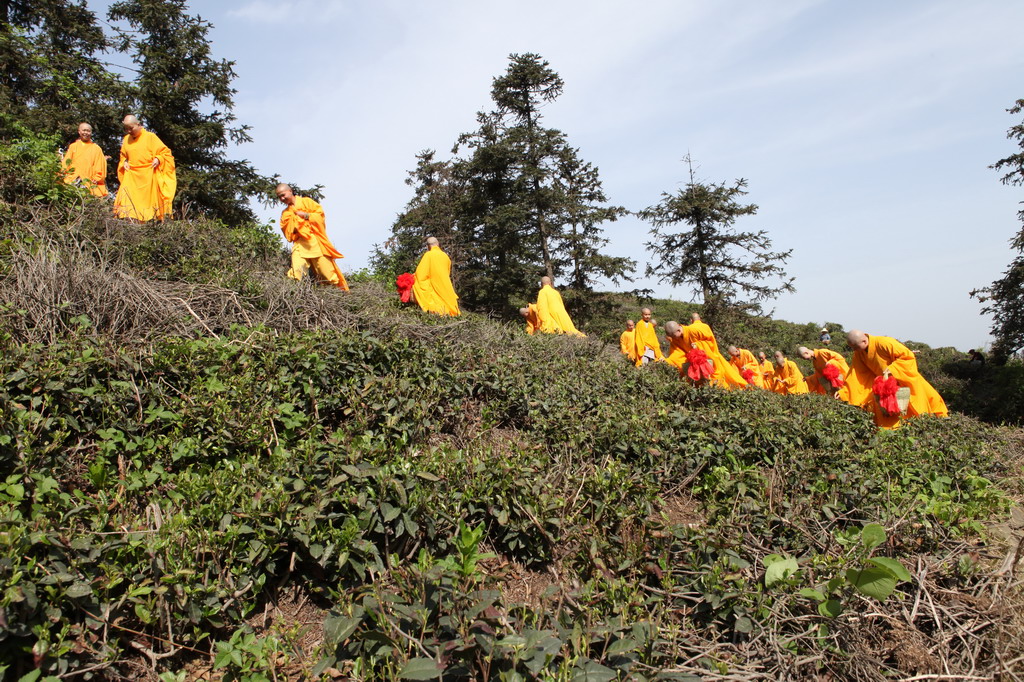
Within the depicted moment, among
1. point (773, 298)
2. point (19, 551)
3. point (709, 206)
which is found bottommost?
point (19, 551)

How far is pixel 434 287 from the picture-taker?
35.9 feet

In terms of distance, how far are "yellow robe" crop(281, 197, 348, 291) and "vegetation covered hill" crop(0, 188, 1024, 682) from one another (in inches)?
121

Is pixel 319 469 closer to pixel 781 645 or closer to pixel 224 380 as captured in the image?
pixel 224 380

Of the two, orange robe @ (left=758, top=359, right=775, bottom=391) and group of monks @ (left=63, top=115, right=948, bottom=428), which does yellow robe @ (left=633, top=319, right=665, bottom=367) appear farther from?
orange robe @ (left=758, top=359, right=775, bottom=391)

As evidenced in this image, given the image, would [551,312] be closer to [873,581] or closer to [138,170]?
[138,170]

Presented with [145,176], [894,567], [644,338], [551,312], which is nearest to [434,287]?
[551,312]

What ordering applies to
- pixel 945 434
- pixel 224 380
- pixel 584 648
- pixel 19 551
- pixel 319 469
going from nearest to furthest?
pixel 19 551 < pixel 584 648 < pixel 319 469 < pixel 224 380 < pixel 945 434

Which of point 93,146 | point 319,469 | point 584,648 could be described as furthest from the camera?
point 93,146

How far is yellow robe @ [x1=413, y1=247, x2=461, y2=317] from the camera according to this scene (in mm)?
10844

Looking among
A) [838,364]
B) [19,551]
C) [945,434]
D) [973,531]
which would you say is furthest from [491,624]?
[838,364]

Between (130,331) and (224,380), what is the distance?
1287 millimetres

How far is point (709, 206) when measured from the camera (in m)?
23.5

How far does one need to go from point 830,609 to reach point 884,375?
5.71 m

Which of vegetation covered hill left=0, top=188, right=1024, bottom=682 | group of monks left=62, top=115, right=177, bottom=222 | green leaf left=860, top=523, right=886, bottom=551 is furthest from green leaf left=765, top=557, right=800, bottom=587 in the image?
group of monks left=62, top=115, right=177, bottom=222
